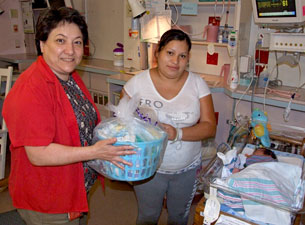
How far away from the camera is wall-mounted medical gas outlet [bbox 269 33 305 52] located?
86.0 inches

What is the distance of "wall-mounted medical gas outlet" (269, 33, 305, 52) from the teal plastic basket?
162 centimetres

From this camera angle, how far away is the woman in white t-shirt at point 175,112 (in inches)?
58.3

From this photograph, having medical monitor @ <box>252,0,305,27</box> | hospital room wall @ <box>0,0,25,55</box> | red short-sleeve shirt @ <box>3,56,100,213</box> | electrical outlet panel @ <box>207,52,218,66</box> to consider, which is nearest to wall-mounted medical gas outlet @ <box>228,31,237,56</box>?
medical monitor @ <box>252,0,305,27</box>

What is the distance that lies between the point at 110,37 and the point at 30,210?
315cm

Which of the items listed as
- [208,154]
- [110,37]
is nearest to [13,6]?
[110,37]

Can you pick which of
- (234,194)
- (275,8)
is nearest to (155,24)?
(275,8)

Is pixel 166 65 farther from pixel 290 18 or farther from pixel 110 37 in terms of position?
pixel 110 37

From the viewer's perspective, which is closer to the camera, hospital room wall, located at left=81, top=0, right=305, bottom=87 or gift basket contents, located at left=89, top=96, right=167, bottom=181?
gift basket contents, located at left=89, top=96, right=167, bottom=181

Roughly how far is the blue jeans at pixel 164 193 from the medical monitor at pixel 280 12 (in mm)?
1327

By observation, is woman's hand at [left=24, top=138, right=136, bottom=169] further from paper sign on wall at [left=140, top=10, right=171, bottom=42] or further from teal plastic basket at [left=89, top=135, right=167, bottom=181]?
paper sign on wall at [left=140, top=10, right=171, bottom=42]

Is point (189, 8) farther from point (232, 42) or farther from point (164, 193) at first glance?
point (164, 193)

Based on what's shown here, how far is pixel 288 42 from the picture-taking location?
2.25 metres

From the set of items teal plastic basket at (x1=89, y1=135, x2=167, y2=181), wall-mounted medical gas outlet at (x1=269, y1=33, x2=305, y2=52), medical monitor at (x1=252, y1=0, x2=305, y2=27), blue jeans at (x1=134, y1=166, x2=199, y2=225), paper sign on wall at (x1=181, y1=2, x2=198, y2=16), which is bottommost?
blue jeans at (x1=134, y1=166, x2=199, y2=225)

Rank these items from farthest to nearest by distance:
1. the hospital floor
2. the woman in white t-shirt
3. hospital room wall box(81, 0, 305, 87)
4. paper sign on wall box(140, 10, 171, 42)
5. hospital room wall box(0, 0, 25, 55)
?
1. hospital room wall box(0, 0, 25, 55)
2. hospital room wall box(81, 0, 305, 87)
3. paper sign on wall box(140, 10, 171, 42)
4. the hospital floor
5. the woman in white t-shirt
